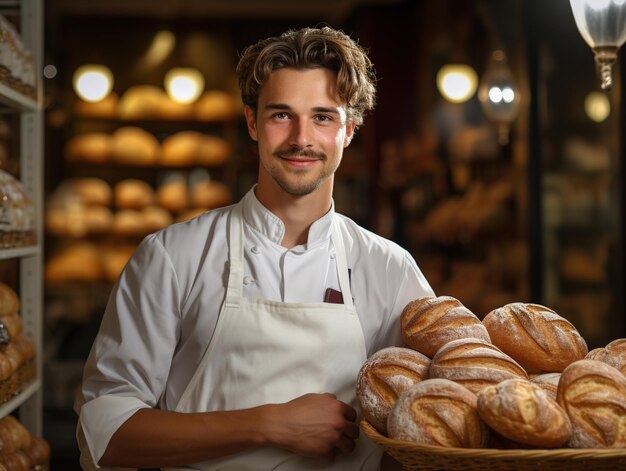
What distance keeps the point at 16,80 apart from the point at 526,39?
9.74 ft

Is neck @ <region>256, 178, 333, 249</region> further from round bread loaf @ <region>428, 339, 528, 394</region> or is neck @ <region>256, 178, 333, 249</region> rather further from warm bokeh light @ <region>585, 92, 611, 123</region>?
warm bokeh light @ <region>585, 92, 611, 123</region>

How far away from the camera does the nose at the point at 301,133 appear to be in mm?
1825

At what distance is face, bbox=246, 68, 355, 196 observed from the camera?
185 centimetres

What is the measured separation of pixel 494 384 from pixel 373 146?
236 inches

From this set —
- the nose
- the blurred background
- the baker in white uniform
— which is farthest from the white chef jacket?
the blurred background

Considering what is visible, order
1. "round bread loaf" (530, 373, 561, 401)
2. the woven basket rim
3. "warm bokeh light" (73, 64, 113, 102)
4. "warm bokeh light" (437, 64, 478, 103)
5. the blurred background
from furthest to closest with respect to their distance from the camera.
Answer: "warm bokeh light" (73, 64, 113, 102), "warm bokeh light" (437, 64, 478, 103), the blurred background, "round bread loaf" (530, 373, 561, 401), the woven basket rim

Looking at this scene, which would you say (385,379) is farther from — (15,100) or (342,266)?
(15,100)

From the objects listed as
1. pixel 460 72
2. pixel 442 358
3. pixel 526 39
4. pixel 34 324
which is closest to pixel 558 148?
pixel 526 39

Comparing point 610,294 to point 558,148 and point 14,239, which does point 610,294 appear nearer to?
point 558,148

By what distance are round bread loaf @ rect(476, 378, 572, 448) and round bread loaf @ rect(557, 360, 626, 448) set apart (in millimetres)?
31

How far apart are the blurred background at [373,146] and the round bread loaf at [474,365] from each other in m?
2.70

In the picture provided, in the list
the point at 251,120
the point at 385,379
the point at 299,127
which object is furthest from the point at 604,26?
the point at 385,379

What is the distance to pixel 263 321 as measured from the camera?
72.4 inches

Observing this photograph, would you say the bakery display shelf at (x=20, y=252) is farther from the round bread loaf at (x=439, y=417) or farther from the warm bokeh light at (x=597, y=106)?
the warm bokeh light at (x=597, y=106)
